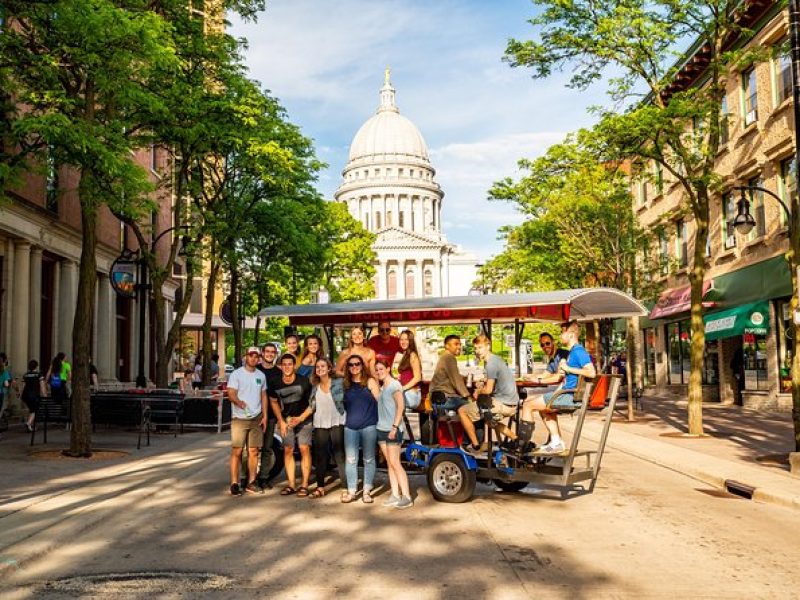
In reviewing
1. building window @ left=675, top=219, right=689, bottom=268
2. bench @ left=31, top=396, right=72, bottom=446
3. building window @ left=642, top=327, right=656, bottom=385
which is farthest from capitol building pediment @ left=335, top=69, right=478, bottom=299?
bench @ left=31, top=396, right=72, bottom=446

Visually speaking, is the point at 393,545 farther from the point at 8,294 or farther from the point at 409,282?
the point at 409,282

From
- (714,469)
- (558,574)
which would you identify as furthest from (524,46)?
(558,574)

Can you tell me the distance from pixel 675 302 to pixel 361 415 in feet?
84.7

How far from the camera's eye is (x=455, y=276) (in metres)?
167

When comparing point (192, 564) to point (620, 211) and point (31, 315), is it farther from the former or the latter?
point (620, 211)

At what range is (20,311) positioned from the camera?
24.4 m

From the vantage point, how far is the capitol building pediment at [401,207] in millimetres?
147750

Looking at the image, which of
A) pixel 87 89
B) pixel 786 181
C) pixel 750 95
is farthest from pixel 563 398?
pixel 750 95

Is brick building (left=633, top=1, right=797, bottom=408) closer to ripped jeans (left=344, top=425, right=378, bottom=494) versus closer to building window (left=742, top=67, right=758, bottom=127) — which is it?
building window (left=742, top=67, right=758, bottom=127)

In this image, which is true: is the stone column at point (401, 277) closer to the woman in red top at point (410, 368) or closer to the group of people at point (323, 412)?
the woman in red top at point (410, 368)

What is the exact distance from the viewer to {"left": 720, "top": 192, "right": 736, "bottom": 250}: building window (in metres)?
28.7

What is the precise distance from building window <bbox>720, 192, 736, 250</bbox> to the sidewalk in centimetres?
595

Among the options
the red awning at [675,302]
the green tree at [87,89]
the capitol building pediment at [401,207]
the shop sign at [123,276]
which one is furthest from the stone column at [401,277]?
the green tree at [87,89]

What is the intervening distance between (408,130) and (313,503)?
516 feet
